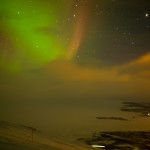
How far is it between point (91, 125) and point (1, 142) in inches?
814

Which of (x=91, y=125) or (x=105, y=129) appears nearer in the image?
(x=105, y=129)

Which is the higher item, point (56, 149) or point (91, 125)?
point (91, 125)

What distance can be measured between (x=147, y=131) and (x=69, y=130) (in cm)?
610

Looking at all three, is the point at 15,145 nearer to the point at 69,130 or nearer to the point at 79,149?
the point at 79,149

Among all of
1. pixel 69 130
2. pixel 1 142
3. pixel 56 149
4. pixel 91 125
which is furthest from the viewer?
pixel 91 125

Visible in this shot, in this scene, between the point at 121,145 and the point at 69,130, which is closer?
the point at 121,145

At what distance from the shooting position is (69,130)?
2284cm

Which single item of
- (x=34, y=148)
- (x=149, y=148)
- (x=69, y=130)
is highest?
(x=69, y=130)

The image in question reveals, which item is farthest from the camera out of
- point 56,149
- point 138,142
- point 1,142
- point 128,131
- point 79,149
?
point 128,131

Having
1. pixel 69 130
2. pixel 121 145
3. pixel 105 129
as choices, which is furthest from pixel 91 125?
pixel 121 145

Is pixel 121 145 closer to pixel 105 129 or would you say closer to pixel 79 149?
pixel 105 129

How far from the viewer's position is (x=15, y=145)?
6.78 m

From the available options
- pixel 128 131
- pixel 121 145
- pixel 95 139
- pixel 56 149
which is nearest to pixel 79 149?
pixel 56 149

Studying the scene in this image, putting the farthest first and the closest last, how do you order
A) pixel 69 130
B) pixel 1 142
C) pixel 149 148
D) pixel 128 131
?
pixel 128 131 → pixel 69 130 → pixel 149 148 → pixel 1 142
